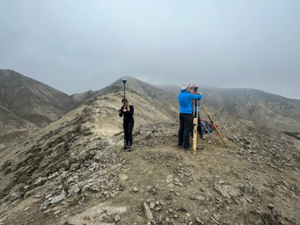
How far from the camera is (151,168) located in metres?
5.84

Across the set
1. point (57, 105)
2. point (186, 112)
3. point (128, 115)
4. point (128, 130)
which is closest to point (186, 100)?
point (186, 112)

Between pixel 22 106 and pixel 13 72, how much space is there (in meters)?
65.1

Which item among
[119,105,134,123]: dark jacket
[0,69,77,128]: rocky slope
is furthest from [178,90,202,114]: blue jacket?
[0,69,77,128]: rocky slope

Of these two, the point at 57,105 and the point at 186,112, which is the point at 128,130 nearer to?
the point at 186,112

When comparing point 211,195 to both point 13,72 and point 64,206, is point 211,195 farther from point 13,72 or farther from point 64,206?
point 13,72

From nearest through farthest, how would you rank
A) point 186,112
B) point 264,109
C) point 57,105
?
1. point 186,112
2. point 57,105
3. point 264,109

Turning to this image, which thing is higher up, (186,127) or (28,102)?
(28,102)

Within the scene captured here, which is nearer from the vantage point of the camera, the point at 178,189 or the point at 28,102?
the point at 178,189

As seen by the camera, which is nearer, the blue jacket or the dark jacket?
the blue jacket

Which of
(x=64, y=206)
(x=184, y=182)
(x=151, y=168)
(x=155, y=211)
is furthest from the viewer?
(x=151, y=168)

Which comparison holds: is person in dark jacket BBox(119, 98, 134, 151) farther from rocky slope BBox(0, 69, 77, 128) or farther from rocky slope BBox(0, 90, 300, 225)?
rocky slope BBox(0, 69, 77, 128)

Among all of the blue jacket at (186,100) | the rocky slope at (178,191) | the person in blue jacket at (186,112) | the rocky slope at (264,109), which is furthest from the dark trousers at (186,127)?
the rocky slope at (264,109)

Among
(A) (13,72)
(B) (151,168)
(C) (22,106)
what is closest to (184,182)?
(B) (151,168)

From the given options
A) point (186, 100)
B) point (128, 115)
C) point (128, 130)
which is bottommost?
point (128, 130)
